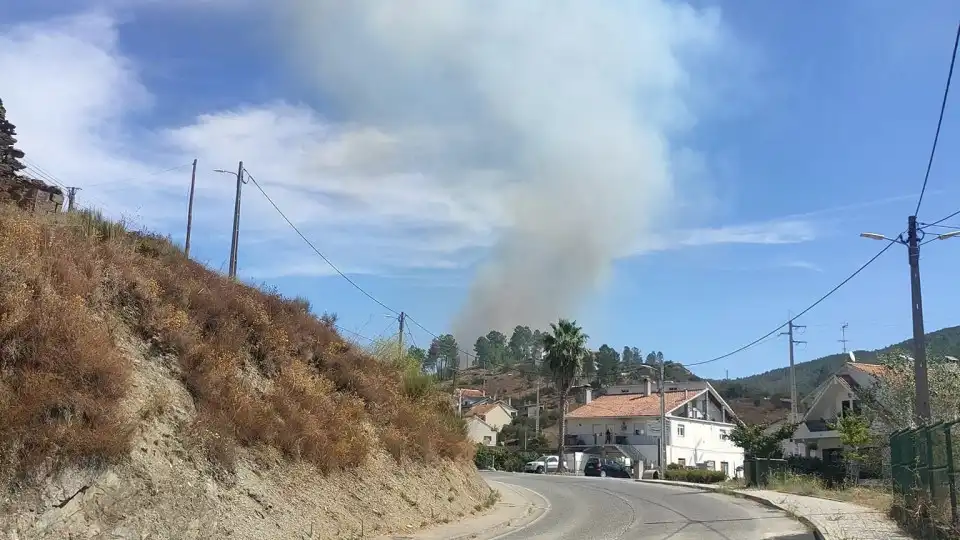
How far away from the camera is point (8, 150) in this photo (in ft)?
62.0

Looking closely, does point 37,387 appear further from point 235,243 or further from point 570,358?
point 570,358

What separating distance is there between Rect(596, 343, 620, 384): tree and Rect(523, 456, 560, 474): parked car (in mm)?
76544

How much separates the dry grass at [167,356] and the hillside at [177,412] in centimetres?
3

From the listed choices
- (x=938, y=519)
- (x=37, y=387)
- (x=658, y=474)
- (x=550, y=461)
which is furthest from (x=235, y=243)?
(x=550, y=461)

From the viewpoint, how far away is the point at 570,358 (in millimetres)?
63062

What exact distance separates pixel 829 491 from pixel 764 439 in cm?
663

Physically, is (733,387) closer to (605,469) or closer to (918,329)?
(605,469)

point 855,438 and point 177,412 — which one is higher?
point 177,412

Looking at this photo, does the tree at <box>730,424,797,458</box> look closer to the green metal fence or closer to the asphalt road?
the asphalt road

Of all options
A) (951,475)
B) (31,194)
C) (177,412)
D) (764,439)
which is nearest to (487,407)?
(764,439)

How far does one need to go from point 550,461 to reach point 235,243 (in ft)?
135

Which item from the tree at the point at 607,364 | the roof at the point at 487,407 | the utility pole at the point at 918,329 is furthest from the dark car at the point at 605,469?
the tree at the point at 607,364

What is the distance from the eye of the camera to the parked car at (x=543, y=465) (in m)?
62.3

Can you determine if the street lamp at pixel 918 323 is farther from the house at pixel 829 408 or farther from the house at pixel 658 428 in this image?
the house at pixel 658 428
